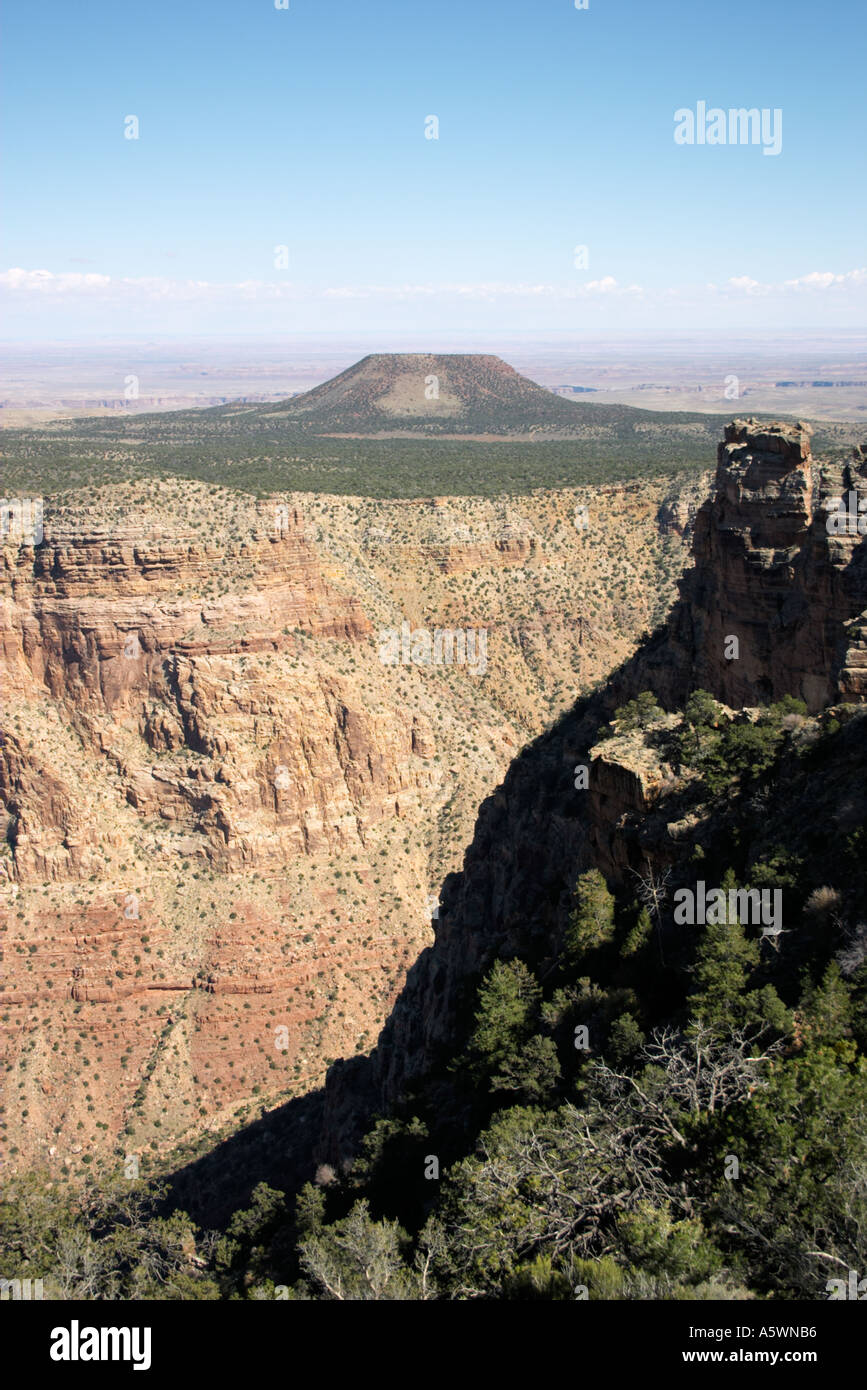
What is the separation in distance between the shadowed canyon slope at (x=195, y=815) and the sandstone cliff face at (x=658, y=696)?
433 inches

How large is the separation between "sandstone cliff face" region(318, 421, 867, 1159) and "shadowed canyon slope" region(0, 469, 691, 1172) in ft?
36.1

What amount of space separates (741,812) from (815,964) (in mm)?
5544

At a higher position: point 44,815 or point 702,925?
point 702,925

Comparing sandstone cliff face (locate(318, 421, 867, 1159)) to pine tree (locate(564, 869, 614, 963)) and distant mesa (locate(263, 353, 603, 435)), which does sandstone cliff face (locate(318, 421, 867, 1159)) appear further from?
distant mesa (locate(263, 353, 603, 435))

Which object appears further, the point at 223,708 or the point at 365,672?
the point at 365,672

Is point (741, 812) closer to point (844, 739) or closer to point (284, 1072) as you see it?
point (844, 739)

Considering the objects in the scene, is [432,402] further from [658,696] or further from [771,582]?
[771,582]

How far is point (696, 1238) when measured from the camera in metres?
12.5

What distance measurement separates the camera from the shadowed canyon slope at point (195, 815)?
152ft

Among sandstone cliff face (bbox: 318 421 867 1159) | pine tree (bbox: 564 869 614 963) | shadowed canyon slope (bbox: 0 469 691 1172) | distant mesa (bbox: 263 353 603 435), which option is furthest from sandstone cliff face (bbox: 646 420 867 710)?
distant mesa (bbox: 263 353 603 435)

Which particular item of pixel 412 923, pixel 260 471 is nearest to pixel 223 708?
pixel 412 923

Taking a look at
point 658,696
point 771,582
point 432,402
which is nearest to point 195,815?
point 658,696

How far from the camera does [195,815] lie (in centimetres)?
5141

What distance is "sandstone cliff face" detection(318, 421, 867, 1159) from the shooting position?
2511 centimetres
